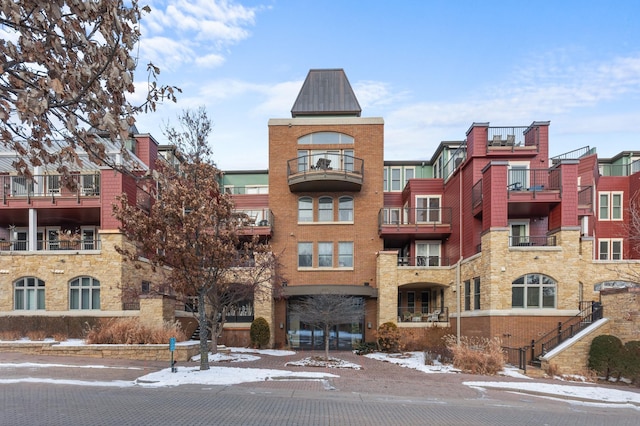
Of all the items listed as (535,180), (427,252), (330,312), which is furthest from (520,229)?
(330,312)

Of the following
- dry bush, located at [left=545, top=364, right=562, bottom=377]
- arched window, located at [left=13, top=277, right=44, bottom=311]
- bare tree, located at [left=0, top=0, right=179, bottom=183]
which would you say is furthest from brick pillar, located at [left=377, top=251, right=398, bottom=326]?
bare tree, located at [left=0, top=0, right=179, bottom=183]

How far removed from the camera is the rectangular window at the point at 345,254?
2725cm

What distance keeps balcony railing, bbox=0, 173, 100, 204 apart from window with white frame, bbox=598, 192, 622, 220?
31.4m

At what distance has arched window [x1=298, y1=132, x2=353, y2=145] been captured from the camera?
2767 cm

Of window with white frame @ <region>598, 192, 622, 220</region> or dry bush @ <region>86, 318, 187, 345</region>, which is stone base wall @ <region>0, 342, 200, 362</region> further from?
window with white frame @ <region>598, 192, 622, 220</region>

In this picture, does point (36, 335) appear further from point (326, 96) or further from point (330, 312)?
point (326, 96)

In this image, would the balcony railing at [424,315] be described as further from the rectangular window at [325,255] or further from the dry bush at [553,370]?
the dry bush at [553,370]

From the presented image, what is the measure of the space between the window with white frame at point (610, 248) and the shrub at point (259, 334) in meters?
22.6

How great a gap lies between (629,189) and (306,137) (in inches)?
862

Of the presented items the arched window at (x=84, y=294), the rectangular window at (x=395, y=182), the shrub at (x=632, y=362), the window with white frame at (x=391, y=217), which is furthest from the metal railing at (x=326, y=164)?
the shrub at (x=632, y=362)

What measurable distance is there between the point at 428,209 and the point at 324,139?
7.55 meters

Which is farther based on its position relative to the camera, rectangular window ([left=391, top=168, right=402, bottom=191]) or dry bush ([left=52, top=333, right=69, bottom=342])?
rectangular window ([left=391, top=168, right=402, bottom=191])

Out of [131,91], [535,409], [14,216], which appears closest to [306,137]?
[14,216]

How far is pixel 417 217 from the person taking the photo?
1078 inches
